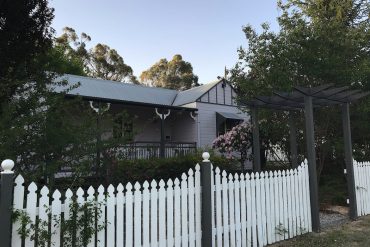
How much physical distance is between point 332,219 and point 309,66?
3840 mm

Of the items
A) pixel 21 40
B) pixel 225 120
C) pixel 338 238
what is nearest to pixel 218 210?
pixel 338 238

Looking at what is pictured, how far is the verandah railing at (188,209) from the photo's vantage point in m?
3.37

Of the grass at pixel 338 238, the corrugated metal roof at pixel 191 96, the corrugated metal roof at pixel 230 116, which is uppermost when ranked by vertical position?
the corrugated metal roof at pixel 191 96

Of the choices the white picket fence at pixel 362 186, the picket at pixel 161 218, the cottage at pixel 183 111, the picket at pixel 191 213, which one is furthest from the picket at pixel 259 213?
the cottage at pixel 183 111

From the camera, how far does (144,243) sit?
3992 mm

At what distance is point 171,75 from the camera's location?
45969 millimetres

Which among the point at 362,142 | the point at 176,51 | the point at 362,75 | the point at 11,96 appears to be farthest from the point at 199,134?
the point at 176,51

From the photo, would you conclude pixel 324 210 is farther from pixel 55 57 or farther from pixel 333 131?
pixel 55 57

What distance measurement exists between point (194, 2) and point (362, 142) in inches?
318

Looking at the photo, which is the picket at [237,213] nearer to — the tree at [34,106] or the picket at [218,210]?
the picket at [218,210]

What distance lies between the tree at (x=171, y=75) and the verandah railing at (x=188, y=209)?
39.2 meters

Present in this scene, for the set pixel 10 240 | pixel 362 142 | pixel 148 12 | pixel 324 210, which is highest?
pixel 148 12

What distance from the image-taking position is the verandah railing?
3.37 m

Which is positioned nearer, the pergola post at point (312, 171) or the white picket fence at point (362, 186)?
the pergola post at point (312, 171)
